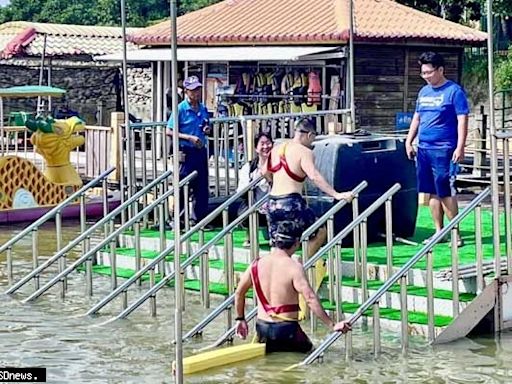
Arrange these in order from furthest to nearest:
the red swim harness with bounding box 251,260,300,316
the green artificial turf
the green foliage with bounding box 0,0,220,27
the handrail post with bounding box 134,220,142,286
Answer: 1. the green foliage with bounding box 0,0,220,27
2. the handrail post with bounding box 134,220,142,286
3. the green artificial turf
4. the red swim harness with bounding box 251,260,300,316

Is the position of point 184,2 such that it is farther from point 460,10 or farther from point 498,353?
point 498,353

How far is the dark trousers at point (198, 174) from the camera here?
43.2 feet

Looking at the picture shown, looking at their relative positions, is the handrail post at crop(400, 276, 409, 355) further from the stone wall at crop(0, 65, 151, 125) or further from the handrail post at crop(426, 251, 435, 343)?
the stone wall at crop(0, 65, 151, 125)

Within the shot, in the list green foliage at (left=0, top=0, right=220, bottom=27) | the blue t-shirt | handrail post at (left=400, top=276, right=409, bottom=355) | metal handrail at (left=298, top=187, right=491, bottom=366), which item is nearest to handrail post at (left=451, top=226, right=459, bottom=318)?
metal handrail at (left=298, top=187, right=491, bottom=366)

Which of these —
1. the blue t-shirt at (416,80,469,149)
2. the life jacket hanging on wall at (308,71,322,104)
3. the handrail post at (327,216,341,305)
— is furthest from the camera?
the life jacket hanging on wall at (308,71,322,104)

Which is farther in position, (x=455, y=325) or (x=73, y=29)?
(x=73, y=29)

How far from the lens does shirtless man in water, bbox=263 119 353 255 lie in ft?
33.3

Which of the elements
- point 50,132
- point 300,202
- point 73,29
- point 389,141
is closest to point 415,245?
point 389,141

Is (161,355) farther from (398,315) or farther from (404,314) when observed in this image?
(398,315)

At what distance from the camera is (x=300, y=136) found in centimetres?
1020

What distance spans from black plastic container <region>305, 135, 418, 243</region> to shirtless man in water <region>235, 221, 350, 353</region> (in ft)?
11.0

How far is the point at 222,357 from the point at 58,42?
63.6 ft

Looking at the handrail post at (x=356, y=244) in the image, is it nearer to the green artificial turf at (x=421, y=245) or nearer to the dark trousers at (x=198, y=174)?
the green artificial turf at (x=421, y=245)

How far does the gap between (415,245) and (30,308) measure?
3.88 meters
